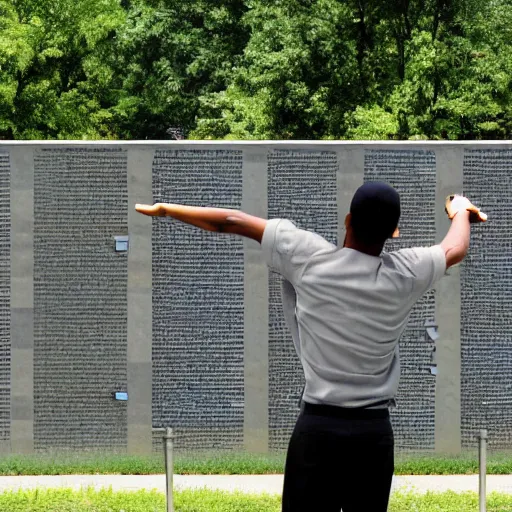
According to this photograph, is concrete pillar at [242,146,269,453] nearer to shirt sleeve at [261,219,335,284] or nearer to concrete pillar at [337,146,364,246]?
concrete pillar at [337,146,364,246]

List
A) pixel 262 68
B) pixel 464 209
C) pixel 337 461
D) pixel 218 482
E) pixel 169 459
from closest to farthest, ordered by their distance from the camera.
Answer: pixel 337 461, pixel 464 209, pixel 169 459, pixel 218 482, pixel 262 68

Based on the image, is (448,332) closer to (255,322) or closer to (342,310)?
(255,322)

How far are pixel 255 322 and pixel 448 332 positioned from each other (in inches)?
68.6

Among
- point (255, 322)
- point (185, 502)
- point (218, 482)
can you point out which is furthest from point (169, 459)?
point (255, 322)

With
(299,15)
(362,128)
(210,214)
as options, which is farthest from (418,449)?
(299,15)

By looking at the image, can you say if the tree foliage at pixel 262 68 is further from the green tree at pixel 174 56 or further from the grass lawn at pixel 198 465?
the grass lawn at pixel 198 465

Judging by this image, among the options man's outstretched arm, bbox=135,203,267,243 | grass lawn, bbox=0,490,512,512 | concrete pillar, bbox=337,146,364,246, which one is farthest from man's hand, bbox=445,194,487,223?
concrete pillar, bbox=337,146,364,246

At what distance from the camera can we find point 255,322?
1086 cm

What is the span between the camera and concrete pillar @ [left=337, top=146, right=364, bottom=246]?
10789mm

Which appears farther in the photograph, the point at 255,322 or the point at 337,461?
the point at 255,322

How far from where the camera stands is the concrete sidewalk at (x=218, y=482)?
31.3 ft

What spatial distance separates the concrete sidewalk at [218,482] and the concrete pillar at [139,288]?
93 centimetres

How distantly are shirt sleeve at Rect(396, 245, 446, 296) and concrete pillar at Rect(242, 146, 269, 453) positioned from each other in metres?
7.37

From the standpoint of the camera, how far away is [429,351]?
1088 centimetres
